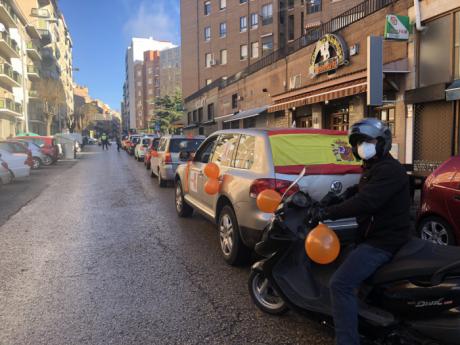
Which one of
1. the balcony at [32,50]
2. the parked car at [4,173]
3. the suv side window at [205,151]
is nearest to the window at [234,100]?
the parked car at [4,173]

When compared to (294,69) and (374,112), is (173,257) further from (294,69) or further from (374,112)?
(294,69)

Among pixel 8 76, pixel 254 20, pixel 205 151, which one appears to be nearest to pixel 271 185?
pixel 205 151

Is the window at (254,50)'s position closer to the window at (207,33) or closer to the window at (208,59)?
the window at (208,59)

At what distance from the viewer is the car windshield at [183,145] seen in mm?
11938

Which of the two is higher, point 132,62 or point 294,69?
point 132,62

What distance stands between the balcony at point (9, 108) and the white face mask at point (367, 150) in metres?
42.0

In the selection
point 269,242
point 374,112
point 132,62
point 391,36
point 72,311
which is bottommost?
point 72,311

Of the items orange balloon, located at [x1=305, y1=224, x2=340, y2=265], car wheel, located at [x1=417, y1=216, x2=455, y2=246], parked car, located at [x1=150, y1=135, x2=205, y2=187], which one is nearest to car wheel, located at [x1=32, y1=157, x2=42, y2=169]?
parked car, located at [x1=150, y1=135, x2=205, y2=187]

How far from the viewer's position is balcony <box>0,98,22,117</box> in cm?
3822

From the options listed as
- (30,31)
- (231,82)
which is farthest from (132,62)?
(231,82)

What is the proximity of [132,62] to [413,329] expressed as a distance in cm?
13231

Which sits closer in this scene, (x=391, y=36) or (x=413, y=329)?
(x=413, y=329)

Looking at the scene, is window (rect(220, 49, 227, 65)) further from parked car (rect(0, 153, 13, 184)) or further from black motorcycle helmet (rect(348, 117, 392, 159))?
black motorcycle helmet (rect(348, 117, 392, 159))

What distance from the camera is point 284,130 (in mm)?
4934
